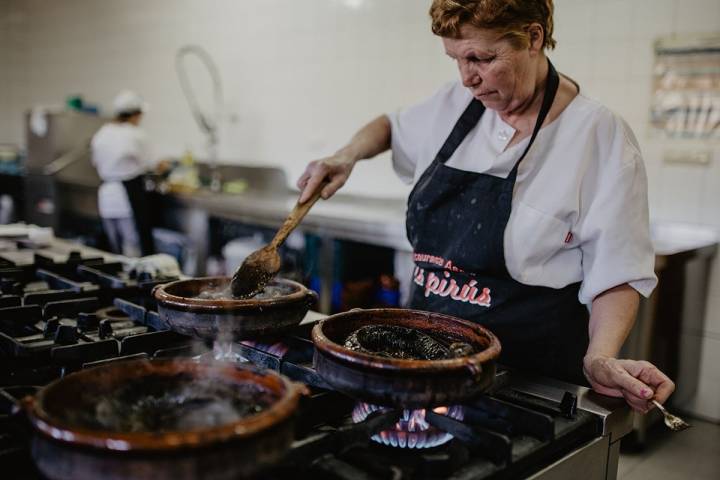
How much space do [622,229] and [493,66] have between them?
45cm

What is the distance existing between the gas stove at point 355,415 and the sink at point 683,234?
226cm

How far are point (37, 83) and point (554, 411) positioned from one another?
8790 millimetres

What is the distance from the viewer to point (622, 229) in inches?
53.3

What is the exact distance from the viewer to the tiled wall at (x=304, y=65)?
130 inches

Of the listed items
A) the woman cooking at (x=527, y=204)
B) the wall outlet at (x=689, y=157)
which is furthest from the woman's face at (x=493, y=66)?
the wall outlet at (x=689, y=157)

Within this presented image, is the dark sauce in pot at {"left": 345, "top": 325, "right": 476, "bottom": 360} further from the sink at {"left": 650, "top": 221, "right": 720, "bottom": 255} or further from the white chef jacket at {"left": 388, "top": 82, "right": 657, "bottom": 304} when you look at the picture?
the sink at {"left": 650, "top": 221, "right": 720, "bottom": 255}

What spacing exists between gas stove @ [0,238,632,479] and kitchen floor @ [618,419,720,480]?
75.7 inches

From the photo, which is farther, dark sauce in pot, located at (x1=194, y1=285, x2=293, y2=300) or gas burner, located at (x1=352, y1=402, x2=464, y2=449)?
dark sauce in pot, located at (x1=194, y1=285, x2=293, y2=300)

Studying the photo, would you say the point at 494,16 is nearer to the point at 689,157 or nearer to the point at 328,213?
the point at 689,157

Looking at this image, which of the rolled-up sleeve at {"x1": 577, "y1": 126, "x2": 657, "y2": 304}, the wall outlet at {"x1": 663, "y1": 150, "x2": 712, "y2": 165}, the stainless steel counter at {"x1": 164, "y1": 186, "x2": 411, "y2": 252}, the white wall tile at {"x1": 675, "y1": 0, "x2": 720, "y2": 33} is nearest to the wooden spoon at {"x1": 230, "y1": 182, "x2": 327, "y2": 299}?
the rolled-up sleeve at {"x1": 577, "y1": 126, "x2": 657, "y2": 304}

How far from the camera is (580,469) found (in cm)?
100

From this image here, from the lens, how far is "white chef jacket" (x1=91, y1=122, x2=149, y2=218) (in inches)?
202

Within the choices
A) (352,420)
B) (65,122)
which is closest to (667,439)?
(352,420)

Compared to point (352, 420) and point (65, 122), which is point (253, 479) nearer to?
point (352, 420)
